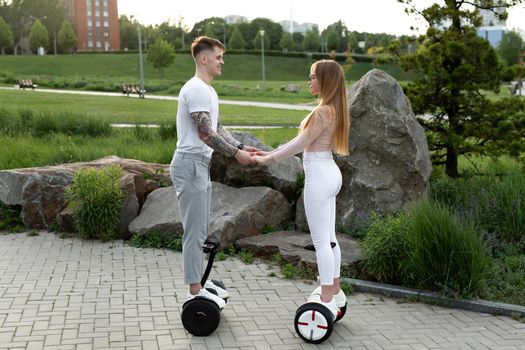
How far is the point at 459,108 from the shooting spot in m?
10.4

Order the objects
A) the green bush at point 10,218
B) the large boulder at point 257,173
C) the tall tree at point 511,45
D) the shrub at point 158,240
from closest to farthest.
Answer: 1. the shrub at point 158,240
2. the large boulder at point 257,173
3. the green bush at point 10,218
4. the tall tree at point 511,45

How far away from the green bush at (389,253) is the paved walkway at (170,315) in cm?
35

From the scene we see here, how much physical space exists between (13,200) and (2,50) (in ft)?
329

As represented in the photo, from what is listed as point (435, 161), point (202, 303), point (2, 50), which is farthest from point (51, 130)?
point (2, 50)

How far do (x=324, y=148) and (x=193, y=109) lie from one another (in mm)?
1005

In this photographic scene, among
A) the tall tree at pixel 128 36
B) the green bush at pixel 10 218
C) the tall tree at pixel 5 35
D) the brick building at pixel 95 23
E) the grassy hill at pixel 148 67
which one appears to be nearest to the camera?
the green bush at pixel 10 218

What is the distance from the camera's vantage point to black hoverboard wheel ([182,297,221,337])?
17.1 feet

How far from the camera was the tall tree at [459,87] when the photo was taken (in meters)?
9.98

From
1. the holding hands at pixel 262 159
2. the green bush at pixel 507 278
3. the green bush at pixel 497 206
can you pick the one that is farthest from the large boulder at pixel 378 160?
the holding hands at pixel 262 159

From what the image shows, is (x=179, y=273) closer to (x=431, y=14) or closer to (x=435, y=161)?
(x=435, y=161)

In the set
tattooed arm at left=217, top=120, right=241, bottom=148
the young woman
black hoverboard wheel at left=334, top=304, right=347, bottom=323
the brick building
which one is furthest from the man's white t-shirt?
the brick building

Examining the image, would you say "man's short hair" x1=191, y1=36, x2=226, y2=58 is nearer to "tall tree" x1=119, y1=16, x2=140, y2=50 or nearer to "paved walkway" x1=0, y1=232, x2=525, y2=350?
"paved walkway" x1=0, y1=232, x2=525, y2=350

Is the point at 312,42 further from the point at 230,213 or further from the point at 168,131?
the point at 230,213

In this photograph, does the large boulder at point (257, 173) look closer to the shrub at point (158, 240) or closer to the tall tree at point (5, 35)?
the shrub at point (158, 240)
